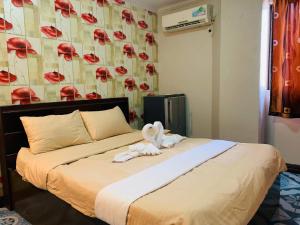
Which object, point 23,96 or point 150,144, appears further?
point 23,96

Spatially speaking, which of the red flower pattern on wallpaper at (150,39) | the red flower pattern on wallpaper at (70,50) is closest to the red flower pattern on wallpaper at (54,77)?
the red flower pattern on wallpaper at (70,50)

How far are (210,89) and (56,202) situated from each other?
257 cm

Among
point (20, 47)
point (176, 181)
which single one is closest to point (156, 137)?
point (176, 181)

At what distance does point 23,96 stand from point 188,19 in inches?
94.0

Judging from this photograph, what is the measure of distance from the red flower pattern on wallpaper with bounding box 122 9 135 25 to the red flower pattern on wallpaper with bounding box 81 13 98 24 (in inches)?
20.1

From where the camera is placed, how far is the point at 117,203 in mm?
1278

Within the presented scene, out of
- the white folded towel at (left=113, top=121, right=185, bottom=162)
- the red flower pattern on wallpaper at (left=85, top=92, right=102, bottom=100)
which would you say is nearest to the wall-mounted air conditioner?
the red flower pattern on wallpaper at (left=85, top=92, right=102, bottom=100)

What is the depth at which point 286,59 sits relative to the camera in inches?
116

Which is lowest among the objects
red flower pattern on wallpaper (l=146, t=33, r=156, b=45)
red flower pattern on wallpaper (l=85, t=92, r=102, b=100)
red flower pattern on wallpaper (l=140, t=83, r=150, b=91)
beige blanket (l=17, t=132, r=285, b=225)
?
beige blanket (l=17, t=132, r=285, b=225)

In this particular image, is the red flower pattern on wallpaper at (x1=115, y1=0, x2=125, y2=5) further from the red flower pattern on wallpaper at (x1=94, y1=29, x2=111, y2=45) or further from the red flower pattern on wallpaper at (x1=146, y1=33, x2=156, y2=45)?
the red flower pattern on wallpaper at (x1=146, y1=33, x2=156, y2=45)

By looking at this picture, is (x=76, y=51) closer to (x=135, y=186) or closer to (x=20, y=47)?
(x=20, y=47)

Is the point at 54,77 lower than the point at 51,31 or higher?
lower

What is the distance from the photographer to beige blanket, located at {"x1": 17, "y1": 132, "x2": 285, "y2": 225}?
1.17 metres

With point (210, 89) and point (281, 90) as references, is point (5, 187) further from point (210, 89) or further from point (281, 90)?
point (281, 90)
